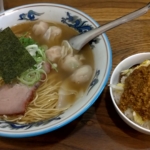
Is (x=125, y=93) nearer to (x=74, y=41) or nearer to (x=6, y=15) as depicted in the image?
(x=74, y=41)

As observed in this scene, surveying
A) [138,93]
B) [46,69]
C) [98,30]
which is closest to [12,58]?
[46,69]

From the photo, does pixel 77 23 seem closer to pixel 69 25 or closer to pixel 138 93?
pixel 69 25

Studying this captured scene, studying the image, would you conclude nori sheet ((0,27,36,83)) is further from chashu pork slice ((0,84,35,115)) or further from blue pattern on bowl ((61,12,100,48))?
blue pattern on bowl ((61,12,100,48))

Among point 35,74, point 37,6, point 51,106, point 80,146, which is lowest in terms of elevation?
point 80,146

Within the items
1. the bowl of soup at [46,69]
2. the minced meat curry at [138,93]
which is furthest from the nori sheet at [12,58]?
the minced meat curry at [138,93]

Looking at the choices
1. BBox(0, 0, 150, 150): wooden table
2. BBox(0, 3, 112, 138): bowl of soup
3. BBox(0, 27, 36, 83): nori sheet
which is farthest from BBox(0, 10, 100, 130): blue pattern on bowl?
BBox(0, 27, 36, 83): nori sheet

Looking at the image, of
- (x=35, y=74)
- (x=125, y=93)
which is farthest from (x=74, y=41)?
(x=125, y=93)

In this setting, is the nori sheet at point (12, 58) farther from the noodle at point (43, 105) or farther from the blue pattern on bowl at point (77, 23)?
the blue pattern on bowl at point (77, 23)

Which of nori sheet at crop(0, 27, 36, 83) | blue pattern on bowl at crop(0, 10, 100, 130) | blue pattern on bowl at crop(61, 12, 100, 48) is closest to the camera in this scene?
blue pattern on bowl at crop(0, 10, 100, 130)
